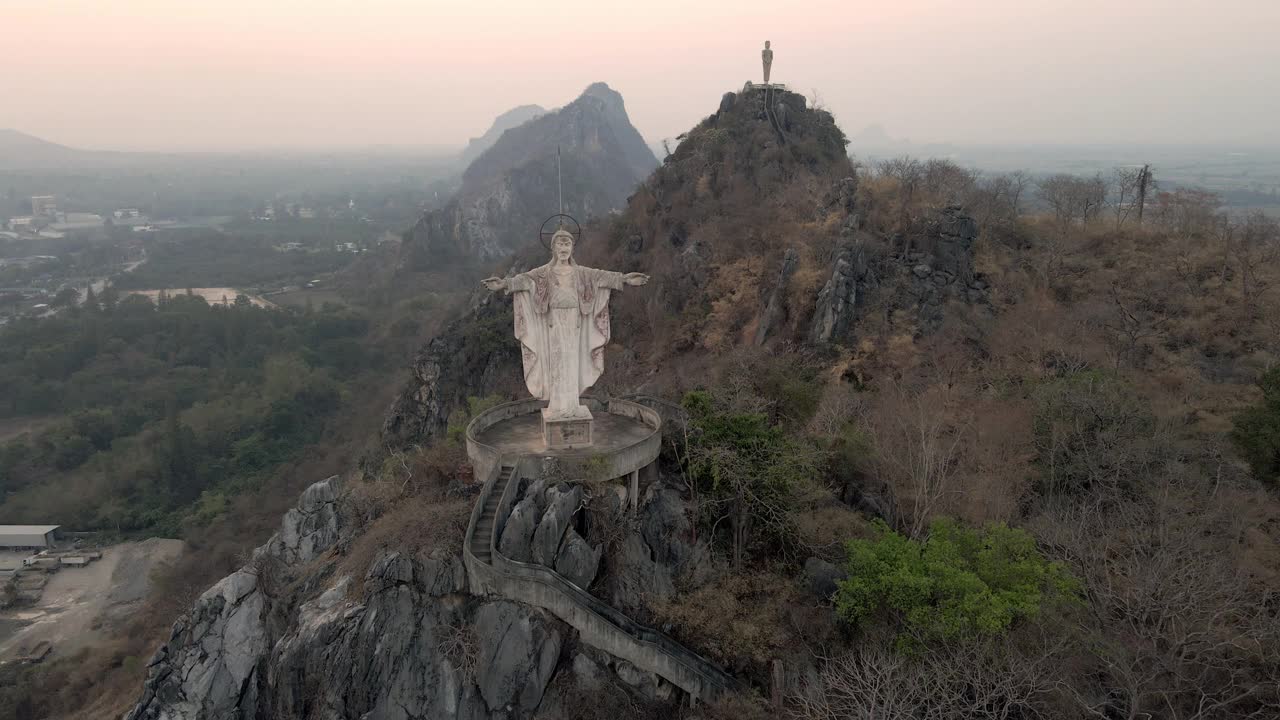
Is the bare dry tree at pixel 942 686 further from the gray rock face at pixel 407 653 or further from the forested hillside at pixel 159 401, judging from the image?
the forested hillside at pixel 159 401

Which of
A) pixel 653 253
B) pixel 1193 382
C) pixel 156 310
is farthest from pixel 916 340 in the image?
pixel 156 310

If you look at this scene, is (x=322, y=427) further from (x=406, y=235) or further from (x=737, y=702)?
(x=406, y=235)

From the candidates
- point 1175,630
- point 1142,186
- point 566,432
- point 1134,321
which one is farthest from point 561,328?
point 1142,186

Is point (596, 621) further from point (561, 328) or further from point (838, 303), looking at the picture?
point (838, 303)

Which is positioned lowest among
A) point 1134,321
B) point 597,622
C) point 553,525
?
point 597,622

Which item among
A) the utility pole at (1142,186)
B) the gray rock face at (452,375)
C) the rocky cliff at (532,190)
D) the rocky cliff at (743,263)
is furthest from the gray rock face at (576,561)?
the rocky cliff at (532,190)
